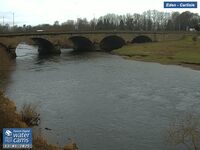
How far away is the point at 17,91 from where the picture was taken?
44.6 metres

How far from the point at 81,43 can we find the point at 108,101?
8762 cm

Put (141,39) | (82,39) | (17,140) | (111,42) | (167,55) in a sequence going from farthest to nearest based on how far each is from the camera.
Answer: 1. (141,39)
2. (111,42)
3. (82,39)
4. (167,55)
5. (17,140)

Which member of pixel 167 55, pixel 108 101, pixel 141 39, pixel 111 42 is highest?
pixel 141 39

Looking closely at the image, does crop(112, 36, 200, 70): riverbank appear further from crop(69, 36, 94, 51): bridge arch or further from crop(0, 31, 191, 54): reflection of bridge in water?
crop(69, 36, 94, 51): bridge arch

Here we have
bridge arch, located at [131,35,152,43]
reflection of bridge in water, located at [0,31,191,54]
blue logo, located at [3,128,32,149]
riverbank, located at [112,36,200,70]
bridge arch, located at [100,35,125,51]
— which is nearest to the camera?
blue logo, located at [3,128,32,149]

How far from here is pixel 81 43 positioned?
125312 mm

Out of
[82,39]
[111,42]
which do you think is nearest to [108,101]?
[82,39]

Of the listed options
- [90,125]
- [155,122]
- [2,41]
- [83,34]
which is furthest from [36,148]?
[83,34]

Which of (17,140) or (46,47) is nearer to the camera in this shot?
(17,140)

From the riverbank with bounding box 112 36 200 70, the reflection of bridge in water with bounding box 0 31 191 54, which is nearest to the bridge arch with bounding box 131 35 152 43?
the reflection of bridge in water with bounding box 0 31 191 54

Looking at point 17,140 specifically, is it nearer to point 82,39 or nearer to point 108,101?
point 108,101

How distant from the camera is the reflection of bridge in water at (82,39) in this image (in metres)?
94.7

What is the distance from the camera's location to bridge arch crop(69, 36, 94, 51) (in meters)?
118

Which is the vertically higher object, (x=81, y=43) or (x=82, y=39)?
(x=82, y=39)
